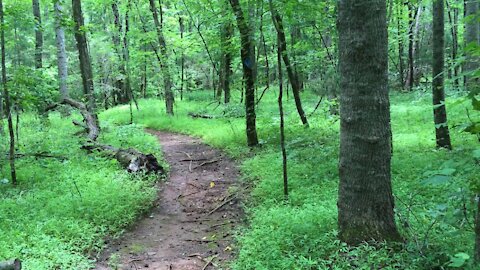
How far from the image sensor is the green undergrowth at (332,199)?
12.0ft

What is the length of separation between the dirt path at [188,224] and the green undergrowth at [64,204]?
0.97 feet

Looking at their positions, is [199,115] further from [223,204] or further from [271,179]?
[223,204]

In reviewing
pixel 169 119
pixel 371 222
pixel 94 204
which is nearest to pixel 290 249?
pixel 371 222

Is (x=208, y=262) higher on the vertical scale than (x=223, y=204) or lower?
lower

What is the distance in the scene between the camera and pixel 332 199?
582 centimetres

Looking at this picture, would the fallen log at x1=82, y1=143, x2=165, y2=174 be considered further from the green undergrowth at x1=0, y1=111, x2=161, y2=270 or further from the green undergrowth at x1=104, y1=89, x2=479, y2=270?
the green undergrowth at x1=104, y1=89, x2=479, y2=270

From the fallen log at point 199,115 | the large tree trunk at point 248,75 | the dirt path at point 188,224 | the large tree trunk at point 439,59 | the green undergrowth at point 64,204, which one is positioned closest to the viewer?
the green undergrowth at point 64,204

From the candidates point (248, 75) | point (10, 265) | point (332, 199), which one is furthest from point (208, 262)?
point (248, 75)

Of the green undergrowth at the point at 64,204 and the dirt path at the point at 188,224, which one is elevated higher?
the green undergrowth at the point at 64,204

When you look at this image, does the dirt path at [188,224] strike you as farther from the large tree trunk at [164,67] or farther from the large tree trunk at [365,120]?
the large tree trunk at [164,67]

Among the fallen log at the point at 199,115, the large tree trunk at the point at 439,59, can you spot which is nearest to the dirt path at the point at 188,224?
the large tree trunk at the point at 439,59

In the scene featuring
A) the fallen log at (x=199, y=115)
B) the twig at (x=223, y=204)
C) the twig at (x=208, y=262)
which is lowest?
the twig at (x=208, y=262)

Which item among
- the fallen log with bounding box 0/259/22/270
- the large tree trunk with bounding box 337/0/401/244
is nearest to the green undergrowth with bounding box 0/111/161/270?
the fallen log with bounding box 0/259/22/270

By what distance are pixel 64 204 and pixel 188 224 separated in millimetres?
2033
